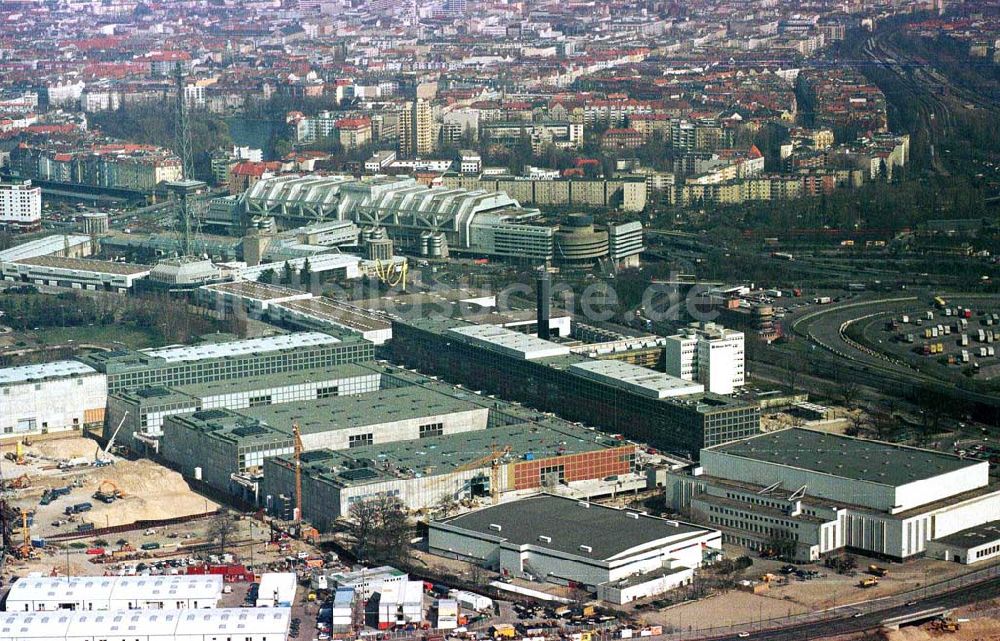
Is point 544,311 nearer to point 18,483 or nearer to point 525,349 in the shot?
point 525,349

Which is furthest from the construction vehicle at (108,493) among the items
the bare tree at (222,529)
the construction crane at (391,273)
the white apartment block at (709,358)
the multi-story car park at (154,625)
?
the construction crane at (391,273)

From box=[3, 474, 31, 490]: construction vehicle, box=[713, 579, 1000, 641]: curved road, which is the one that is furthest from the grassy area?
box=[713, 579, 1000, 641]: curved road

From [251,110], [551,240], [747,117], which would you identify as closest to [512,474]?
[551,240]

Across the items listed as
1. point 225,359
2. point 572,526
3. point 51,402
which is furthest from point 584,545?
point 51,402

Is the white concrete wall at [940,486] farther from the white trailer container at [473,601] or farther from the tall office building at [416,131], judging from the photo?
the tall office building at [416,131]

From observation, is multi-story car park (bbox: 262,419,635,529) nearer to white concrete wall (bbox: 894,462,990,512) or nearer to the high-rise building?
white concrete wall (bbox: 894,462,990,512)
